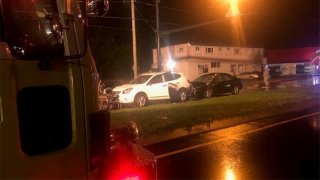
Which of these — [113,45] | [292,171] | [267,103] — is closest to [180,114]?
[267,103]

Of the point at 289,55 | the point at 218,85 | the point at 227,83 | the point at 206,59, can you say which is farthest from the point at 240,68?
the point at 218,85

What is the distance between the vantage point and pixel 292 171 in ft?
25.0

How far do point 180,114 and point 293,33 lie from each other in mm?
63355

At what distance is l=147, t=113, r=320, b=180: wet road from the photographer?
7.61 meters

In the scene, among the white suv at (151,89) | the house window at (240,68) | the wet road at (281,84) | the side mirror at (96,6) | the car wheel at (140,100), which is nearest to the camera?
the side mirror at (96,6)

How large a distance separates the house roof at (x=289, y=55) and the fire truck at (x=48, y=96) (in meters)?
67.9

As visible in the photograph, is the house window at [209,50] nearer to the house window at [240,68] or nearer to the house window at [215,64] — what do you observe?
the house window at [215,64]

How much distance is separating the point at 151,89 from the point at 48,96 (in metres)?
19.3

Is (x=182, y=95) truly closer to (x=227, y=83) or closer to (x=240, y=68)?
(x=227, y=83)

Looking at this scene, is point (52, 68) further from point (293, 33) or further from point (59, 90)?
point (293, 33)

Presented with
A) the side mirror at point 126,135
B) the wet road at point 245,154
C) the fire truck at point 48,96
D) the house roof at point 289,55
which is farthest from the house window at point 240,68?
the fire truck at point 48,96

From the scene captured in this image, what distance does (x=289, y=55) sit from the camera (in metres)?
69.0

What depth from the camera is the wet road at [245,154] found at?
7605mm

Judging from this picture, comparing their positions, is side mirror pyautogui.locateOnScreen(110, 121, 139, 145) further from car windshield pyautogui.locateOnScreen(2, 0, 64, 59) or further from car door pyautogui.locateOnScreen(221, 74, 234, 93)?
car door pyautogui.locateOnScreen(221, 74, 234, 93)
